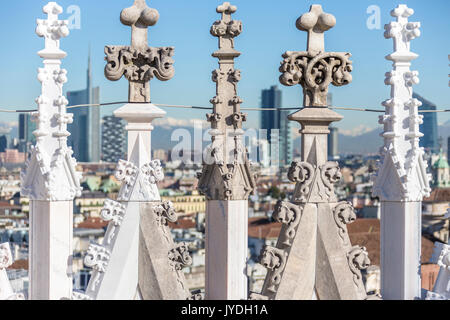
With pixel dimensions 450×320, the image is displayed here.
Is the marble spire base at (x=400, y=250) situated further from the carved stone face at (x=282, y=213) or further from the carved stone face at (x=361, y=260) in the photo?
the carved stone face at (x=282, y=213)

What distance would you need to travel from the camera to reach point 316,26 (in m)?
8.09

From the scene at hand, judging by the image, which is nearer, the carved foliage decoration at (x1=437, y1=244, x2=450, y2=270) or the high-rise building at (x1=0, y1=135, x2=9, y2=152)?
the carved foliage decoration at (x1=437, y1=244, x2=450, y2=270)

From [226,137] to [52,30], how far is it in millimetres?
1727

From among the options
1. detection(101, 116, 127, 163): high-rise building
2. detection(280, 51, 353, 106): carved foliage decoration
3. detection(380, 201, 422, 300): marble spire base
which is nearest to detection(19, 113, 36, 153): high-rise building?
detection(101, 116, 127, 163): high-rise building

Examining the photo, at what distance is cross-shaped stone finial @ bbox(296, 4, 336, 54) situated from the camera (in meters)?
8.08

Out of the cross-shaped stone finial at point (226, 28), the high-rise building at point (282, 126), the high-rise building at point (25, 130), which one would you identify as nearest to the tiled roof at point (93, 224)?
the high-rise building at point (25, 130)

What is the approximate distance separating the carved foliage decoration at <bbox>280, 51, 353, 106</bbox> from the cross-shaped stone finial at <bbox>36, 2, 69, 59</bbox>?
1894 millimetres

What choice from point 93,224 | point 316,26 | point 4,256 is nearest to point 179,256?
point 4,256

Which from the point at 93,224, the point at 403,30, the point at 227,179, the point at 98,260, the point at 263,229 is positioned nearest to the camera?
the point at 98,260

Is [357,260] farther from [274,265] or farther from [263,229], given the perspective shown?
[263,229]

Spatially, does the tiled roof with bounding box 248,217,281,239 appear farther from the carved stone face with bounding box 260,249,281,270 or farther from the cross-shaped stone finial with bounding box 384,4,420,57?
the carved stone face with bounding box 260,249,281,270

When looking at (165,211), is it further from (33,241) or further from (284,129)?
(284,129)

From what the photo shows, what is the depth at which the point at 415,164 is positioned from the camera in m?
8.34
